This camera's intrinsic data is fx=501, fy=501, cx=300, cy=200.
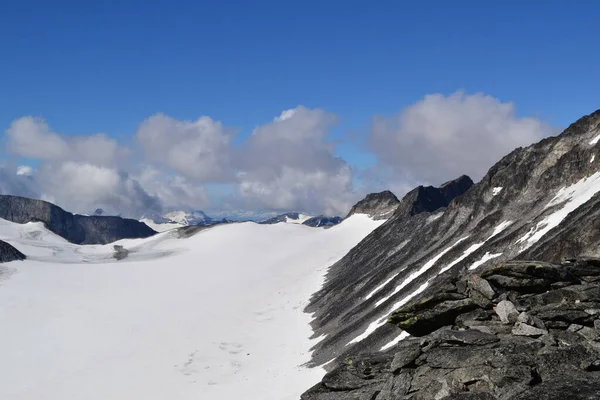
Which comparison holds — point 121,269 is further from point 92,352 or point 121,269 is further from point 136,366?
point 136,366

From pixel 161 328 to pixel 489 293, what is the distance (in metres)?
52.2

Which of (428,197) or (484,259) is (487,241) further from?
(428,197)

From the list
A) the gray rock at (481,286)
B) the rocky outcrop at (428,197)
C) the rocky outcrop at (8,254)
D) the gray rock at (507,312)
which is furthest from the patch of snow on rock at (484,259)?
the rocky outcrop at (8,254)

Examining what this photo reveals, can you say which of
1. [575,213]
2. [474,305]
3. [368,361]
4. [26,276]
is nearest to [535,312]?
[474,305]

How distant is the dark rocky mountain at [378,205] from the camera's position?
6432 inches

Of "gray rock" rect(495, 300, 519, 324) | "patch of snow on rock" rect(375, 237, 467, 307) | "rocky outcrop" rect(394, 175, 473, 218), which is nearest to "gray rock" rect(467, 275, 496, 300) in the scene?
"gray rock" rect(495, 300, 519, 324)

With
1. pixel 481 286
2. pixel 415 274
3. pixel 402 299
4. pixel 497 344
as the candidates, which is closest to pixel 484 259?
pixel 402 299

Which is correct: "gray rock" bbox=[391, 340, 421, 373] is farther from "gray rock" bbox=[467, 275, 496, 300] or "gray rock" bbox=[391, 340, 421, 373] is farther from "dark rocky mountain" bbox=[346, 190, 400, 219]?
"dark rocky mountain" bbox=[346, 190, 400, 219]

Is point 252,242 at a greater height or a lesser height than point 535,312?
greater

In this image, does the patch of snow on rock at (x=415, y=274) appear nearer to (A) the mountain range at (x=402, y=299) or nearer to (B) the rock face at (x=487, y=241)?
(B) the rock face at (x=487, y=241)

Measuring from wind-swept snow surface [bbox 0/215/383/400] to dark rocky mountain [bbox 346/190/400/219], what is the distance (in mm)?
34541

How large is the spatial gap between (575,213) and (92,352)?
158 ft

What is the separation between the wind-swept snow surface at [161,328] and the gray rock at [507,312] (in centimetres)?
1630

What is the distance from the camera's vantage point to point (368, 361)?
64.4 feet
